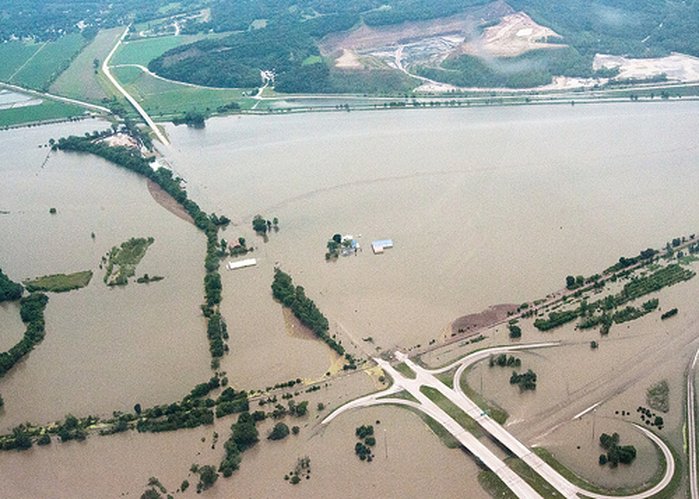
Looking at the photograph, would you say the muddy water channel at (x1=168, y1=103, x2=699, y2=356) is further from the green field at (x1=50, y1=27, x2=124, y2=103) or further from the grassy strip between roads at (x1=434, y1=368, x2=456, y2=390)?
the green field at (x1=50, y1=27, x2=124, y2=103)

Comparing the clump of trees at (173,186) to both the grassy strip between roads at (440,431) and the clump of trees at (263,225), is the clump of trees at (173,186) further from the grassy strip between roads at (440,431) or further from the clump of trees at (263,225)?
the grassy strip between roads at (440,431)

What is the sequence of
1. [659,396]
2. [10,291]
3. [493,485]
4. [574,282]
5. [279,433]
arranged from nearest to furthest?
[493,485], [279,433], [659,396], [574,282], [10,291]

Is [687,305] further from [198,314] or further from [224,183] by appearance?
[224,183]

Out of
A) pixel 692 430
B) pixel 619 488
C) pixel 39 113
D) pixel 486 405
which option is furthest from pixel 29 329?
pixel 39 113

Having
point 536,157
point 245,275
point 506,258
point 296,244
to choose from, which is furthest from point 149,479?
point 536,157

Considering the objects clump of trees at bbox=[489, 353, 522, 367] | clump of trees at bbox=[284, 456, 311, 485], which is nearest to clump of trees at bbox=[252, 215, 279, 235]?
clump of trees at bbox=[489, 353, 522, 367]

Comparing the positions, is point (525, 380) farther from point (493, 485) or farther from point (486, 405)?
point (493, 485)
